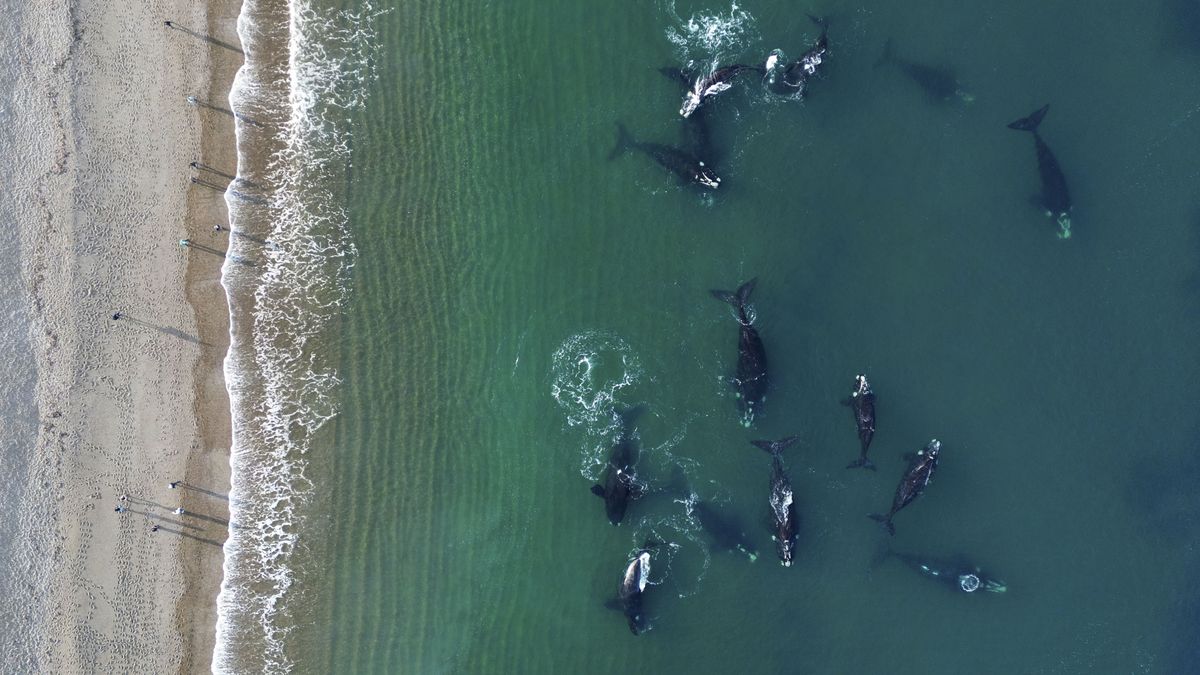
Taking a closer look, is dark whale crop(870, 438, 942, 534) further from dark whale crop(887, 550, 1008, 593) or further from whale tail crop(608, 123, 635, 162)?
whale tail crop(608, 123, 635, 162)

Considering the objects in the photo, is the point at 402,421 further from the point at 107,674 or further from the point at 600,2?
the point at 600,2

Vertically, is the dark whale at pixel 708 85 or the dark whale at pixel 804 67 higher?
the dark whale at pixel 804 67

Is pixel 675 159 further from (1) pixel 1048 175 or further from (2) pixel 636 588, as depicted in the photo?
(2) pixel 636 588

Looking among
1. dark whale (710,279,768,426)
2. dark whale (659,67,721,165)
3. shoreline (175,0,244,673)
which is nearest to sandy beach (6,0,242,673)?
shoreline (175,0,244,673)

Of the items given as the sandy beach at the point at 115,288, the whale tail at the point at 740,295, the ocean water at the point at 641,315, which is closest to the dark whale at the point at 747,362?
the whale tail at the point at 740,295

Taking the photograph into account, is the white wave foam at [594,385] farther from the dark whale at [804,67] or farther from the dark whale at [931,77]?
the dark whale at [931,77]

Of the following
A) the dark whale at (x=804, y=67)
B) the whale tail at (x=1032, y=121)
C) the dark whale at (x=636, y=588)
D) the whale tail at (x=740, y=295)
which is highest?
the dark whale at (x=804, y=67)

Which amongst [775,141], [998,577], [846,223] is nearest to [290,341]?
[775,141]
